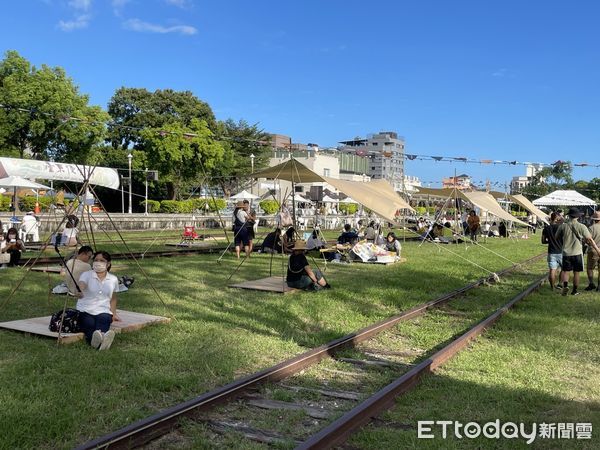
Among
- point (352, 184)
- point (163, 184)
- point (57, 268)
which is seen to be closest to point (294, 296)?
point (352, 184)

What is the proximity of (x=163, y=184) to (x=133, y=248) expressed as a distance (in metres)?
38.0

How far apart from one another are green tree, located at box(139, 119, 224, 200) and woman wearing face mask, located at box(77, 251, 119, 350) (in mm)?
42071

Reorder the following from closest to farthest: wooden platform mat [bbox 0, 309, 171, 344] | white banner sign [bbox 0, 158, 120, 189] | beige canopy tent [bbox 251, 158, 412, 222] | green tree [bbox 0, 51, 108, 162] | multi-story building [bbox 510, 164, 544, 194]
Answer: wooden platform mat [bbox 0, 309, 171, 344] → beige canopy tent [bbox 251, 158, 412, 222] → white banner sign [bbox 0, 158, 120, 189] → green tree [bbox 0, 51, 108, 162] → multi-story building [bbox 510, 164, 544, 194]

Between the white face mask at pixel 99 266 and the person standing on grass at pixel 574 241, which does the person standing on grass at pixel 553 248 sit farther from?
the white face mask at pixel 99 266

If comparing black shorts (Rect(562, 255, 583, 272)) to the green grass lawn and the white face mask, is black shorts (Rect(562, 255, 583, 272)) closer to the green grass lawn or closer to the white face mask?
the green grass lawn

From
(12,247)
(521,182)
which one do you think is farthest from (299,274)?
(521,182)

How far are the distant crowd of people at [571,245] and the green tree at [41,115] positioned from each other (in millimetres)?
30573

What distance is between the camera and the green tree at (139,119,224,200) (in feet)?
164

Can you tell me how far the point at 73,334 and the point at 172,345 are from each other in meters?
1.27

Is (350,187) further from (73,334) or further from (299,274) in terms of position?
(73,334)

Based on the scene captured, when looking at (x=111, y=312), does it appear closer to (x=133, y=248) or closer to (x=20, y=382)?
(x=20, y=382)

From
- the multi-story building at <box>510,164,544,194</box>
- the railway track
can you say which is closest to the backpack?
the railway track

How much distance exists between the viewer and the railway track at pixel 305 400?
172 inches

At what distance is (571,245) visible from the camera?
38.8ft
